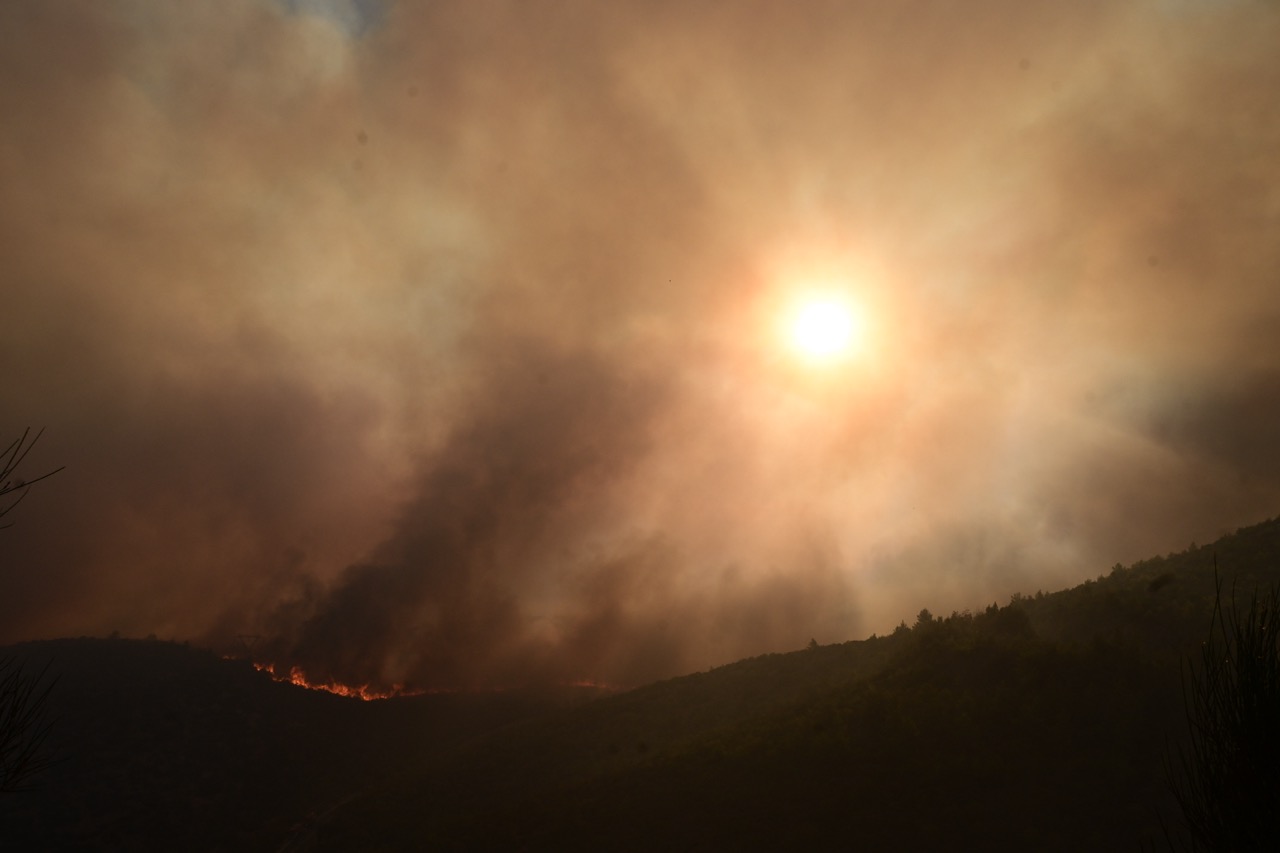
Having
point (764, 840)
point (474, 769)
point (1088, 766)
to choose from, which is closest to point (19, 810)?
point (474, 769)

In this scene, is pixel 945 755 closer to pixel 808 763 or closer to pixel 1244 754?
pixel 808 763

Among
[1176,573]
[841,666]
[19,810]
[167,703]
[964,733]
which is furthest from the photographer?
[167,703]

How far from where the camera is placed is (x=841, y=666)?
57.7 metres

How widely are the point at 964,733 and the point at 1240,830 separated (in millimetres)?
24569

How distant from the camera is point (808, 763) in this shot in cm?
3541

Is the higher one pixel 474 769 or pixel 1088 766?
pixel 474 769

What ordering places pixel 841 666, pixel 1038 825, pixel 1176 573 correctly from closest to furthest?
pixel 1038 825 < pixel 1176 573 < pixel 841 666

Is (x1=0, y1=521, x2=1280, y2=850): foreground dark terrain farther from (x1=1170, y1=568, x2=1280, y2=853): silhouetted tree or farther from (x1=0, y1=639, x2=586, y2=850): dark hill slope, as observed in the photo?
(x1=1170, y1=568, x2=1280, y2=853): silhouetted tree

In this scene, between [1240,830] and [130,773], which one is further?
[130,773]

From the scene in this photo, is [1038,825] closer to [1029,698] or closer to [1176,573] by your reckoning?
[1029,698]

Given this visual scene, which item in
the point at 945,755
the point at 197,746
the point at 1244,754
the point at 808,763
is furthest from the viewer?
the point at 197,746

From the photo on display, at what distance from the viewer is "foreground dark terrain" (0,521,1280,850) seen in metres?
29.8

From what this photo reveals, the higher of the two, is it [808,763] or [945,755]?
[808,763]

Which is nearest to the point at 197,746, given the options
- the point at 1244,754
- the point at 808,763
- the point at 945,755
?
the point at 808,763
